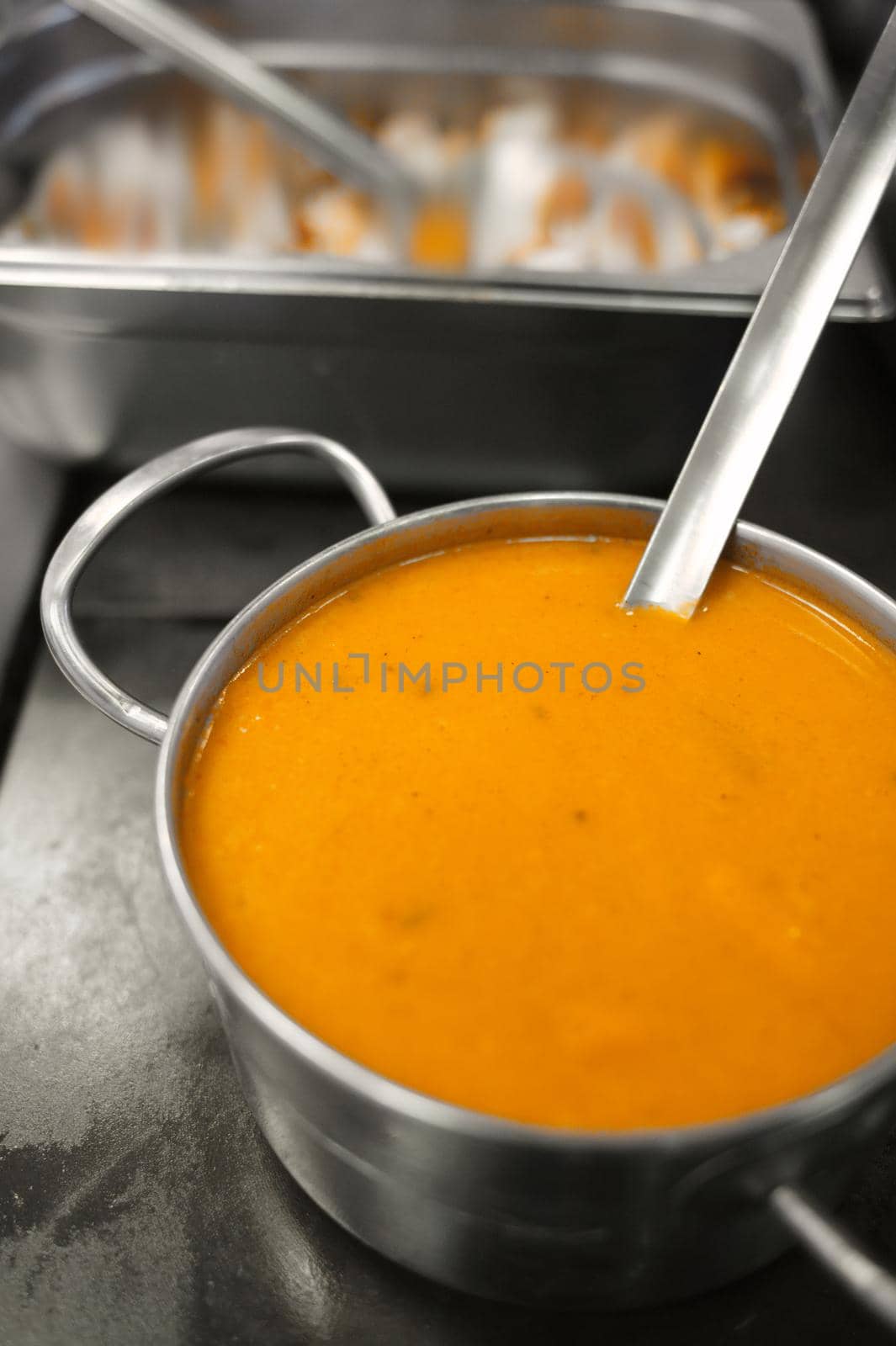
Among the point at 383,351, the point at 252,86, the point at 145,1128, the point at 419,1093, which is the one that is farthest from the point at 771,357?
the point at 252,86

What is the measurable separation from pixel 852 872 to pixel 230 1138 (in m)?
0.41

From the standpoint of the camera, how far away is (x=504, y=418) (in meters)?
1.01

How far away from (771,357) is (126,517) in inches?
16.7

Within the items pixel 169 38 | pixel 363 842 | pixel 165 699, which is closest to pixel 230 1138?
pixel 363 842

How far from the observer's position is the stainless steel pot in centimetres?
46

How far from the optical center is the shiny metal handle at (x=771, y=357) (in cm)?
75

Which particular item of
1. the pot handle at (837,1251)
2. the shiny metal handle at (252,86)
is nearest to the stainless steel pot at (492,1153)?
the pot handle at (837,1251)

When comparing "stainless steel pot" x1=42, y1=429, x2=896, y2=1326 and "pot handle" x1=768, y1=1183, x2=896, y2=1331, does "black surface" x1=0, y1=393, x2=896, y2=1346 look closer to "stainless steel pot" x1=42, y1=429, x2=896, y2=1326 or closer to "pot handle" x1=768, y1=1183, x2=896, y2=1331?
"stainless steel pot" x1=42, y1=429, x2=896, y2=1326

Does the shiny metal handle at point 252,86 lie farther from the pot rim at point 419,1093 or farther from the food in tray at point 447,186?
the pot rim at point 419,1093

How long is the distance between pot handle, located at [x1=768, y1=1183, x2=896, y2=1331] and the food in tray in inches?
39.4

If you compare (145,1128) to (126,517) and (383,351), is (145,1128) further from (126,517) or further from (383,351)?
(383,351)

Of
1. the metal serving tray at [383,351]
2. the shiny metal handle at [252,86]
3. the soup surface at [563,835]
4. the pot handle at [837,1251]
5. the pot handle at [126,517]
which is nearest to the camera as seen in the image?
the pot handle at [837,1251]

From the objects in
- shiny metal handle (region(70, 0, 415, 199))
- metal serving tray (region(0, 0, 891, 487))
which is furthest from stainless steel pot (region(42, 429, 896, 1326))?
shiny metal handle (region(70, 0, 415, 199))

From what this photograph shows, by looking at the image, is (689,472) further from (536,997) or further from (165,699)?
(165,699)
